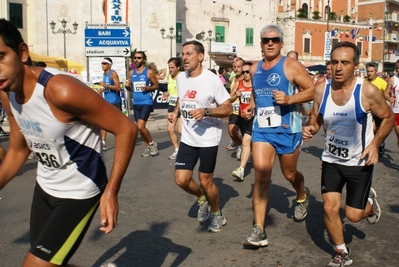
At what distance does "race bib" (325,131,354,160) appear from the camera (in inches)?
175

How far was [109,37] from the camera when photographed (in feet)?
55.9

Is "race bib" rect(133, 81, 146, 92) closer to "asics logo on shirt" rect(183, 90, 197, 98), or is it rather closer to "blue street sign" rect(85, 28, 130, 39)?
"asics logo on shirt" rect(183, 90, 197, 98)

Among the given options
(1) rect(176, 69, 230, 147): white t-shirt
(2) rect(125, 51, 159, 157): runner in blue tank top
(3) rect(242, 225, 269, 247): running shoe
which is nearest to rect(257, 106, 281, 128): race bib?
(1) rect(176, 69, 230, 147): white t-shirt

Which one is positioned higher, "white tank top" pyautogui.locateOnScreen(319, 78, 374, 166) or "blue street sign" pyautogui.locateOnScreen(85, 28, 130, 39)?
"blue street sign" pyautogui.locateOnScreen(85, 28, 130, 39)

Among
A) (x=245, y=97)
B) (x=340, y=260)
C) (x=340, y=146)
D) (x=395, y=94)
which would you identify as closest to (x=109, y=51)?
(x=245, y=97)

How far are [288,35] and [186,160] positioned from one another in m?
56.6

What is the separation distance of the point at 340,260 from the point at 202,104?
2.32 metres

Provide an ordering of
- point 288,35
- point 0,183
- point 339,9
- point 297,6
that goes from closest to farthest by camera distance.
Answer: point 0,183
point 288,35
point 297,6
point 339,9

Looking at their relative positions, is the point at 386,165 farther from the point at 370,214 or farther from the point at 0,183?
the point at 0,183

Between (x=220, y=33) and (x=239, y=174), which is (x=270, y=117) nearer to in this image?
(x=239, y=174)

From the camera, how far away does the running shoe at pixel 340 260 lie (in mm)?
4273

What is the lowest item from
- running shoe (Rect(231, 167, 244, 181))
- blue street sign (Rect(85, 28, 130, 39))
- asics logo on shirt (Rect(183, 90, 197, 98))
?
running shoe (Rect(231, 167, 244, 181))

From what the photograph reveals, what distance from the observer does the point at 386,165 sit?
31.1ft

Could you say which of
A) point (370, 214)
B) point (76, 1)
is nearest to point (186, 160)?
point (370, 214)
